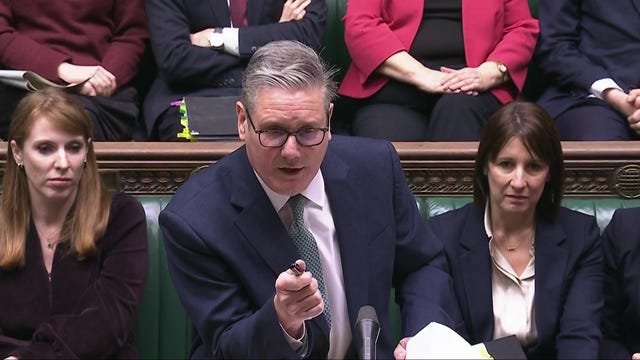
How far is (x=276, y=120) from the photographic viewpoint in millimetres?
1621

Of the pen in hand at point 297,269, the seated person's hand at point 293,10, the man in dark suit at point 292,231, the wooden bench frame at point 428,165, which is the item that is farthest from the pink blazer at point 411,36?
the pen in hand at point 297,269

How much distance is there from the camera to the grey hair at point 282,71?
1.65 metres

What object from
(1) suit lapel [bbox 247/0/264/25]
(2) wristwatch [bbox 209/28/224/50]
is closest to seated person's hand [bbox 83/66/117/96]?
(2) wristwatch [bbox 209/28/224/50]

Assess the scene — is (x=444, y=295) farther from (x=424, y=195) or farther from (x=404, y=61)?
(x=404, y=61)

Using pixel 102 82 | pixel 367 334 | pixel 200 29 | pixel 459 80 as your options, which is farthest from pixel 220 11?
pixel 367 334

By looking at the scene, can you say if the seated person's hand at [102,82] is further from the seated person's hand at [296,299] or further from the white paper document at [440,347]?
the white paper document at [440,347]

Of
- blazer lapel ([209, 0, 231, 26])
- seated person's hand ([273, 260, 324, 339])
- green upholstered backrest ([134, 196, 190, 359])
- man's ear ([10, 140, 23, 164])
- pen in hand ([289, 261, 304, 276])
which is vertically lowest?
green upholstered backrest ([134, 196, 190, 359])

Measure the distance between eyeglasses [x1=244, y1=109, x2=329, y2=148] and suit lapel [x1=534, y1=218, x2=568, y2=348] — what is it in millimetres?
753

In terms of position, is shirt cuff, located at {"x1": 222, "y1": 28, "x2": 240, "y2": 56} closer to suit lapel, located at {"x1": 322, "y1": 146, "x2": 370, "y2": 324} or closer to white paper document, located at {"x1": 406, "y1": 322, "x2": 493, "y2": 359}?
suit lapel, located at {"x1": 322, "y1": 146, "x2": 370, "y2": 324}

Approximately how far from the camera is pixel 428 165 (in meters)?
2.56

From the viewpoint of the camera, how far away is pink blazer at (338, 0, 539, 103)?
287 centimetres

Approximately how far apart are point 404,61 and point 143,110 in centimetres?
66

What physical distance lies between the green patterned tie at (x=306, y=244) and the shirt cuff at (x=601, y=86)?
1261 millimetres

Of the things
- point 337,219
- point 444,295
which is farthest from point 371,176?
point 444,295
